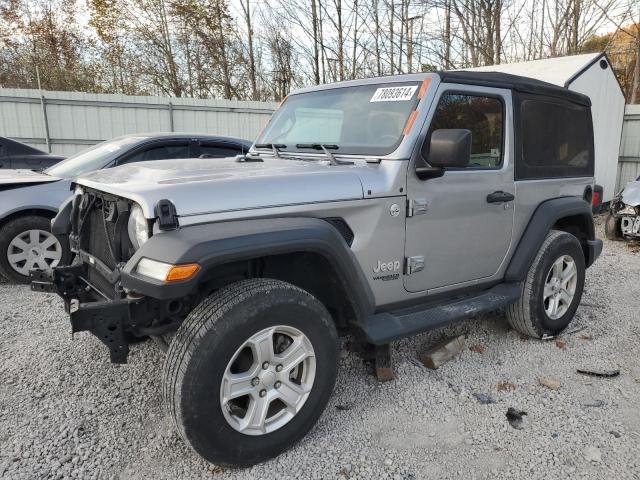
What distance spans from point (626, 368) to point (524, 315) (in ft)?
2.58

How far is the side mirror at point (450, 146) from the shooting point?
268 cm

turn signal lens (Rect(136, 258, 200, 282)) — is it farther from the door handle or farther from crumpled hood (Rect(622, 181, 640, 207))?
crumpled hood (Rect(622, 181, 640, 207))

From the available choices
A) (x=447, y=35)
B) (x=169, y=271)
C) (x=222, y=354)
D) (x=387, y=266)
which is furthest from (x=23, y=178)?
(x=447, y=35)

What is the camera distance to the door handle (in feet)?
11.0

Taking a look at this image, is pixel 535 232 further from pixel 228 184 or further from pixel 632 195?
pixel 632 195

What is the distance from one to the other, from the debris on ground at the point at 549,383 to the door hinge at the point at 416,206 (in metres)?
1.52

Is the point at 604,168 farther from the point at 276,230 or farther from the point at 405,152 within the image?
the point at 276,230

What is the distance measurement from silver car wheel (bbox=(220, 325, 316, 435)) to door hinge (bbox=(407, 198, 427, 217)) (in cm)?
102

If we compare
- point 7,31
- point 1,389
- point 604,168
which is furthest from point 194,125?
point 7,31

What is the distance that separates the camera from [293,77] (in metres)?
20.6

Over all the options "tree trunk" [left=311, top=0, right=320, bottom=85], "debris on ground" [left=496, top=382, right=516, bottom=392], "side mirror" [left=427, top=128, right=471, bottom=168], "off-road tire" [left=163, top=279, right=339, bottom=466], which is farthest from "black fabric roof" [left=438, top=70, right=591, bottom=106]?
"tree trunk" [left=311, top=0, right=320, bottom=85]

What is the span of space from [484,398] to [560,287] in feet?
4.81

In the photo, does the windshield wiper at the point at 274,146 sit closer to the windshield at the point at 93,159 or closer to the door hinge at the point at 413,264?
the door hinge at the point at 413,264

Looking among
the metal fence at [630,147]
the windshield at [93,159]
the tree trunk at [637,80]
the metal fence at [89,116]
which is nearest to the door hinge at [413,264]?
the windshield at [93,159]
